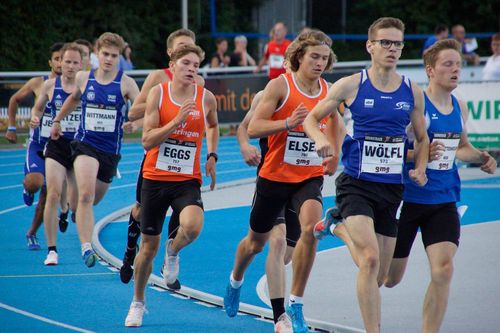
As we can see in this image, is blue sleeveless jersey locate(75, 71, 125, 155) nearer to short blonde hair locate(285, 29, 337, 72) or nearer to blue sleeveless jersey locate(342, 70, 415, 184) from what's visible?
short blonde hair locate(285, 29, 337, 72)

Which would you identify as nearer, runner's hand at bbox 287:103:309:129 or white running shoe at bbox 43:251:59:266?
runner's hand at bbox 287:103:309:129

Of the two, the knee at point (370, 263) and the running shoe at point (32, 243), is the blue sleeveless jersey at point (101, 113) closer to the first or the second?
the running shoe at point (32, 243)

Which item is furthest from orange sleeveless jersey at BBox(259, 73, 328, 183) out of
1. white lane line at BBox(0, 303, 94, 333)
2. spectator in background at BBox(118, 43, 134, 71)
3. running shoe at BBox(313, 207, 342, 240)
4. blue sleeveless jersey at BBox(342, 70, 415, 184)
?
spectator in background at BBox(118, 43, 134, 71)

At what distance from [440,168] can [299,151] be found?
3.86 ft

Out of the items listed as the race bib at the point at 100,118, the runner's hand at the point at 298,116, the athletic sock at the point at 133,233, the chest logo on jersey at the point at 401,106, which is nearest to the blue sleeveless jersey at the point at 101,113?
the race bib at the point at 100,118

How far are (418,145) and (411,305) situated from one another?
190cm

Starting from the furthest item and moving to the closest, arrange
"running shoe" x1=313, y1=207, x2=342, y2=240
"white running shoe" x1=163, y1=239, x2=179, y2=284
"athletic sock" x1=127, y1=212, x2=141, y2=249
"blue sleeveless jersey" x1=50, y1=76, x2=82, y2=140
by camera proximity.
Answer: "blue sleeveless jersey" x1=50, y1=76, x2=82, y2=140 < "athletic sock" x1=127, y1=212, x2=141, y2=249 < "white running shoe" x1=163, y1=239, x2=179, y2=284 < "running shoe" x1=313, y1=207, x2=342, y2=240

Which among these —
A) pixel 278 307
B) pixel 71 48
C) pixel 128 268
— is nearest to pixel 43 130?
pixel 71 48

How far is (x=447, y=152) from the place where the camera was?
25.0 ft

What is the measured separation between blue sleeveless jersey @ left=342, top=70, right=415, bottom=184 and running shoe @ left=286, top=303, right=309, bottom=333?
3.69ft

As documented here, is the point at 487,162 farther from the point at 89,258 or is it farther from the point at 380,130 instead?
the point at 89,258

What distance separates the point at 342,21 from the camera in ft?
136

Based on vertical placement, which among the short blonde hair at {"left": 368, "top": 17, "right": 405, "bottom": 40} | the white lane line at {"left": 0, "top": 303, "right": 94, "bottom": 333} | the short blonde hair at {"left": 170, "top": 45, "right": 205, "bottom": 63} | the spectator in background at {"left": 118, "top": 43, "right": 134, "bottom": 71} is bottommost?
the white lane line at {"left": 0, "top": 303, "right": 94, "bottom": 333}

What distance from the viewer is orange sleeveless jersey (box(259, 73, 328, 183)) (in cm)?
833
